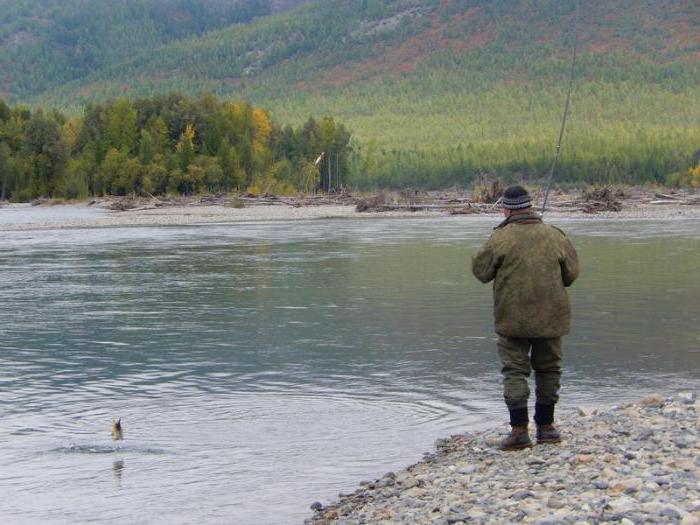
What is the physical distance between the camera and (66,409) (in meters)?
12.9

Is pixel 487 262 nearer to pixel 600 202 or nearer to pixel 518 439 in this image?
pixel 518 439

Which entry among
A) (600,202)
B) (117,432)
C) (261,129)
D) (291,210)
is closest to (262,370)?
(117,432)

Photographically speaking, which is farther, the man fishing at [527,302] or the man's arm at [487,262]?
the man's arm at [487,262]

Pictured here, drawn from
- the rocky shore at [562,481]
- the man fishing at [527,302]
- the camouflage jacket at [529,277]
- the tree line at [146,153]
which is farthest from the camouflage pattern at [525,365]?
the tree line at [146,153]

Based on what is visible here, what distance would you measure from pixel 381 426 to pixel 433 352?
171 inches

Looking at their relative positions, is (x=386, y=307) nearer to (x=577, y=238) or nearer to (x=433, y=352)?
(x=433, y=352)

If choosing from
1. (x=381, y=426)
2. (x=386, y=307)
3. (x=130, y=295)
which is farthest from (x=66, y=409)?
(x=130, y=295)

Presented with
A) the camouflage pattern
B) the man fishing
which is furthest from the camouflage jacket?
the camouflage pattern

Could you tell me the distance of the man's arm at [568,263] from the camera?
31.9 feet

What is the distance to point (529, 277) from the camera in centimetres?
961

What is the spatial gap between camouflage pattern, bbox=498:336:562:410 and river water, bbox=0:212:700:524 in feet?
4.56

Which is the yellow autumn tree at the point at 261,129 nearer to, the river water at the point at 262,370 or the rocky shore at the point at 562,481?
the river water at the point at 262,370

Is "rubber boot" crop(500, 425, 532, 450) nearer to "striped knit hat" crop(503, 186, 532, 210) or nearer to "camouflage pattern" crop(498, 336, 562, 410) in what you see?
"camouflage pattern" crop(498, 336, 562, 410)

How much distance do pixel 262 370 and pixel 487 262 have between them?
19.2 ft
